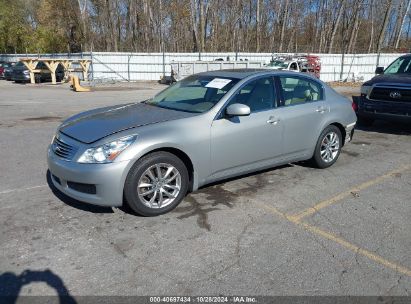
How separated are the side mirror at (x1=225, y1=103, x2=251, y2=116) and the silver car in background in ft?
0.04

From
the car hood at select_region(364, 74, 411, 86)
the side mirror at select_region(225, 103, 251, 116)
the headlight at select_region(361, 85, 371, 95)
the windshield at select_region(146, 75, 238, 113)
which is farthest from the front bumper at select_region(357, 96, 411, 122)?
the side mirror at select_region(225, 103, 251, 116)

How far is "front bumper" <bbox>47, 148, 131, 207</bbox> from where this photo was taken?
12.1ft

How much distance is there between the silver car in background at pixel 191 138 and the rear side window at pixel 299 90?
2 cm

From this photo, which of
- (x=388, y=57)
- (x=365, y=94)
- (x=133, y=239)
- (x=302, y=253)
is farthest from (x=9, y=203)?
(x=388, y=57)

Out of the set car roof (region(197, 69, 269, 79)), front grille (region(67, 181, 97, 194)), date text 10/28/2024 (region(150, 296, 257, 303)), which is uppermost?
car roof (region(197, 69, 269, 79))

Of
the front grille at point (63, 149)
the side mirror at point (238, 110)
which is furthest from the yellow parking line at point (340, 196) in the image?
the front grille at point (63, 149)

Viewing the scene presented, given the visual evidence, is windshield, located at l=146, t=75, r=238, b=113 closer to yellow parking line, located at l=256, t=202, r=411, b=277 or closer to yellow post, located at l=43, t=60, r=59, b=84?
yellow parking line, located at l=256, t=202, r=411, b=277

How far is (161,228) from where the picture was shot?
3.79 m

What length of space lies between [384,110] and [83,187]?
7.00m

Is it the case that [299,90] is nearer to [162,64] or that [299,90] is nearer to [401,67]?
[401,67]

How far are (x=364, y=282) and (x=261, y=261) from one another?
83 centimetres

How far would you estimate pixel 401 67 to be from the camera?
9070 mm

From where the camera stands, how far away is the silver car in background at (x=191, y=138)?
3.78 meters

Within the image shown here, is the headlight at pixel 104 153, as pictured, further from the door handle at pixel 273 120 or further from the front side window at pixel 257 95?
the door handle at pixel 273 120
